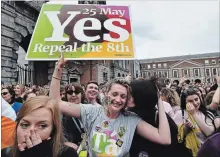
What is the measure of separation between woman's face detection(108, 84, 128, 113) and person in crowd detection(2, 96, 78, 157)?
584 millimetres

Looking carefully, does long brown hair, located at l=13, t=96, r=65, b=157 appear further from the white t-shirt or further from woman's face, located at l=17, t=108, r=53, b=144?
the white t-shirt

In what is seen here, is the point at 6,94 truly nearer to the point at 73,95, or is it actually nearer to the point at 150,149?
the point at 73,95

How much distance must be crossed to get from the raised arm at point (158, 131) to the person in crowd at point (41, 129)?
720mm

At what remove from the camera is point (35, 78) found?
13758mm

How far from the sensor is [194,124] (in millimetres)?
2982

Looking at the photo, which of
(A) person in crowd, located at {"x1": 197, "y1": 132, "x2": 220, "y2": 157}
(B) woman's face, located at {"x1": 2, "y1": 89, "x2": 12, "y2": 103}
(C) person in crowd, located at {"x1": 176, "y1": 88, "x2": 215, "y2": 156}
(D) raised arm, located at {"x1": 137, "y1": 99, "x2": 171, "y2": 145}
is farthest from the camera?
(B) woman's face, located at {"x1": 2, "y1": 89, "x2": 12, "y2": 103}

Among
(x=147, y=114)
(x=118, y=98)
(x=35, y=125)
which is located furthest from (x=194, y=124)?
(x=35, y=125)

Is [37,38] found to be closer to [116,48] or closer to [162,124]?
[116,48]

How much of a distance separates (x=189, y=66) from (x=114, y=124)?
264 ft

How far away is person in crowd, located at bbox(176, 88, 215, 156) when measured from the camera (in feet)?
8.90

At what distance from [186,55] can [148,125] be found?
88045mm

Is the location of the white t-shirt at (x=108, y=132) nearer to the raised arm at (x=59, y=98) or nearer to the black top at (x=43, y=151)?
the raised arm at (x=59, y=98)

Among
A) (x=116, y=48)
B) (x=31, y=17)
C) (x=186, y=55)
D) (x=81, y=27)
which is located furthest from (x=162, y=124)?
(x=186, y=55)

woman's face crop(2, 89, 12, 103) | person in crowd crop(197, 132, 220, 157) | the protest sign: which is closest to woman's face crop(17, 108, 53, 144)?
person in crowd crop(197, 132, 220, 157)
